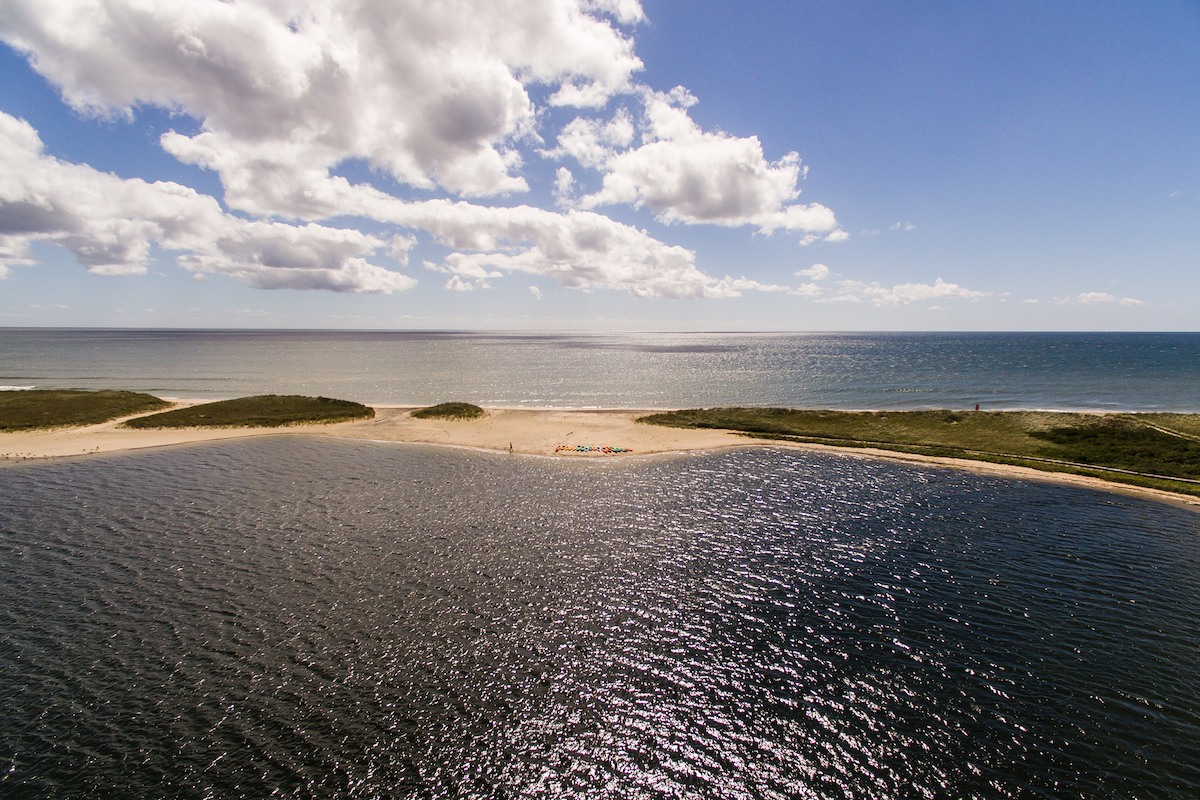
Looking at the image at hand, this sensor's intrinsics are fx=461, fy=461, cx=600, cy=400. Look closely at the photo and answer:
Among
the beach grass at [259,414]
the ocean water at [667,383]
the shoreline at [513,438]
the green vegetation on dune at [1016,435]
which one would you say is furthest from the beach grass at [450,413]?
the green vegetation on dune at [1016,435]

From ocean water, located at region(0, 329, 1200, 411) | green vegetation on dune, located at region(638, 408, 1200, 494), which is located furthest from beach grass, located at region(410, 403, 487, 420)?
green vegetation on dune, located at region(638, 408, 1200, 494)

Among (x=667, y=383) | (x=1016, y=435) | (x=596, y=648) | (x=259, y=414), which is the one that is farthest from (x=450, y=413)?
(x=1016, y=435)

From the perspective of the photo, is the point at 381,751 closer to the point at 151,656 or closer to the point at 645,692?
the point at 645,692

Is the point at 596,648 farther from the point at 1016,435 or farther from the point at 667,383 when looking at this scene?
the point at 667,383

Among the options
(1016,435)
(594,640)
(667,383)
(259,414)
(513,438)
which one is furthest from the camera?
(667,383)

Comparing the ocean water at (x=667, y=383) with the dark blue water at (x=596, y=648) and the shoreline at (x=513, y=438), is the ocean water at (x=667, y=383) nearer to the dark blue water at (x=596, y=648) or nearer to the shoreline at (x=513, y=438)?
the shoreline at (x=513, y=438)

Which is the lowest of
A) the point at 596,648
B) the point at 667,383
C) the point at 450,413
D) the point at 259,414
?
the point at 596,648
